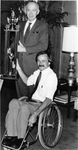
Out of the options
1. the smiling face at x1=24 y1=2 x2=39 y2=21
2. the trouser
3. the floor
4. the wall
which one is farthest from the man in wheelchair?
the wall

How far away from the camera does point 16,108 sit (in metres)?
2.89

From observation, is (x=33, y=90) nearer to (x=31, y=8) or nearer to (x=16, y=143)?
(x=16, y=143)

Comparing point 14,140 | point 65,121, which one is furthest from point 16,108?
point 65,121

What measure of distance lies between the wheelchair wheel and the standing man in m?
0.60

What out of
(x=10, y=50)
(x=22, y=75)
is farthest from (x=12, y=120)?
(x=10, y=50)

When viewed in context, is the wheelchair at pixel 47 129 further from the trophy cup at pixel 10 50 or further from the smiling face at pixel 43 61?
the trophy cup at pixel 10 50

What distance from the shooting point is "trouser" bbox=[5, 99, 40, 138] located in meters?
2.81

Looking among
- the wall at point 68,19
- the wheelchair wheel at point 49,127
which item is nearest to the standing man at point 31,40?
the wheelchair wheel at point 49,127

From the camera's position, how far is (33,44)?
340 centimetres

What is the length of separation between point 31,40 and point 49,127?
1029mm

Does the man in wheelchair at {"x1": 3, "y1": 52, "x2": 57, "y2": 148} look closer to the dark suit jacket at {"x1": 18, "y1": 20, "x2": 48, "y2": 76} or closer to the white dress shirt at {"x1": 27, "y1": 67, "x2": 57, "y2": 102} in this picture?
the white dress shirt at {"x1": 27, "y1": 67, "x2": 57, "y2": 102}

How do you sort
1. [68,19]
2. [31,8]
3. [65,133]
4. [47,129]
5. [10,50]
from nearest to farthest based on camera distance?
[47,129], [31,8], [10,50], [65,133], [68,19]

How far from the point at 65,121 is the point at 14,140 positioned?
1.42 m

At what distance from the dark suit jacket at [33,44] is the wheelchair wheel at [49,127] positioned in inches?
24.3
